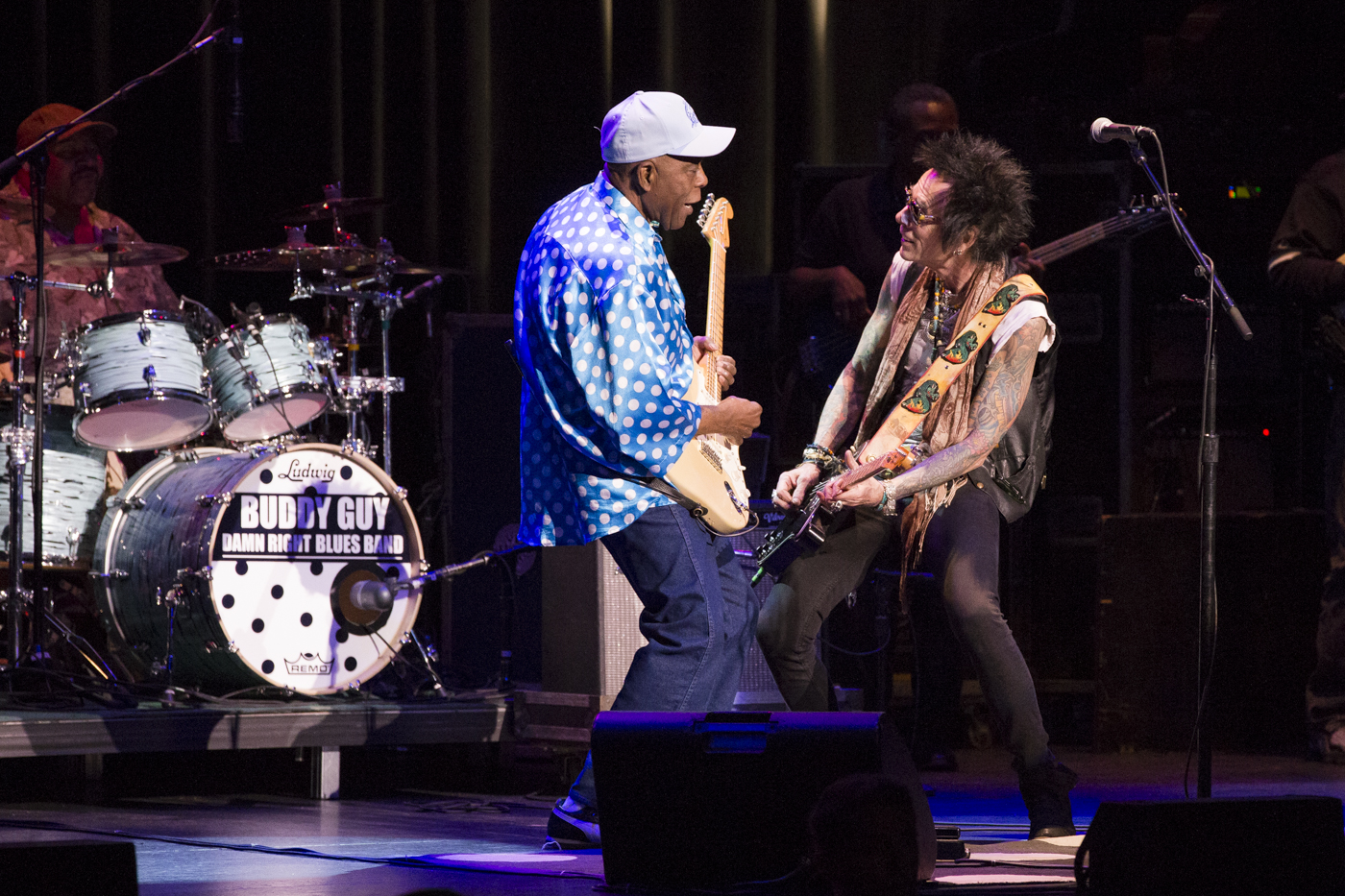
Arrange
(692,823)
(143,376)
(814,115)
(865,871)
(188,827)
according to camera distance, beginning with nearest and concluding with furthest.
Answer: (865,871) → (692,823) → (188,827) → (143,376) → (814,115)

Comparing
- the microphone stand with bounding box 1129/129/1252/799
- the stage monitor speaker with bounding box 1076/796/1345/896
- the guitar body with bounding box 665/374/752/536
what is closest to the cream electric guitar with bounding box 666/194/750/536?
the guitar body with bounding box 665/374/752/536

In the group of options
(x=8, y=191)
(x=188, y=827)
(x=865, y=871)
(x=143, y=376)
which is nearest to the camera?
(x=865, y=871)

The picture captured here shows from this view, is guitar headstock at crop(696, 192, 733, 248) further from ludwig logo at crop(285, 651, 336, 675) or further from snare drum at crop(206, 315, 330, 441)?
ludwig logo at crop(285, 651, 336, 675)

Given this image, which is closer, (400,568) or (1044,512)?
(400,568)

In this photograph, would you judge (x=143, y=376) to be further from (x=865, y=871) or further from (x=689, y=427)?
(x=865, y=871)

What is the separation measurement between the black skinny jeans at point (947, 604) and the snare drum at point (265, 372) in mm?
2602

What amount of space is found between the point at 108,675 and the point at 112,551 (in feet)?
1.69

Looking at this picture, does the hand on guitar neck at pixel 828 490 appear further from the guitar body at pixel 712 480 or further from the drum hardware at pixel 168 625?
the drum hardware at pixel 168 625

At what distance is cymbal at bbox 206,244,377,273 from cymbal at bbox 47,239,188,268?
23 cm

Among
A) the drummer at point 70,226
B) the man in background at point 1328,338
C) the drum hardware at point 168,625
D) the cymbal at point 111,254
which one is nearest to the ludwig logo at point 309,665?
the drum hardware at point 168,625

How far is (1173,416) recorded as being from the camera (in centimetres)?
784

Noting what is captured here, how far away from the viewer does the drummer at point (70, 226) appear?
673cm

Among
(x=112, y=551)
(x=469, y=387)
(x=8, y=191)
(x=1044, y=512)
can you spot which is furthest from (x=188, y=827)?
(x=1044, y=512)

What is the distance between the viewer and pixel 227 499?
6.16 m
